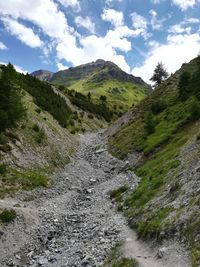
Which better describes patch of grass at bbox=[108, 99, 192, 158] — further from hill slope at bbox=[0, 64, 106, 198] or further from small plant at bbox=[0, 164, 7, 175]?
small plant at bbox=[0, 164, 7, 175]

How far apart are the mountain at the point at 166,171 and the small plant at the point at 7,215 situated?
9919mm

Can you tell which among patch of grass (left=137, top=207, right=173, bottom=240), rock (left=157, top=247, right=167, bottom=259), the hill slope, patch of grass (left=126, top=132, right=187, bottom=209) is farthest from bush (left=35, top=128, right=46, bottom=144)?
rock (left=157, top=247, right=167, bottom=259)

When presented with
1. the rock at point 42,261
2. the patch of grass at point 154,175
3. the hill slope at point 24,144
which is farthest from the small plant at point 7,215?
the patch of grass at point 154,175

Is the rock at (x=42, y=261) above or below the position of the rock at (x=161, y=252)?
above

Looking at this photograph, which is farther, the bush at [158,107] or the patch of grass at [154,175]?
the bush at [158,107]

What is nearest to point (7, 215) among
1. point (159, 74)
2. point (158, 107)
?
point (158, 107)

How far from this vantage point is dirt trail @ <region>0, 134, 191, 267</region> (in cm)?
2320

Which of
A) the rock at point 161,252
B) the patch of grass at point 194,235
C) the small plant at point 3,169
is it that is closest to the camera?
the patch of grass at point 194,235

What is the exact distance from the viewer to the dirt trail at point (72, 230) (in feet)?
76.1

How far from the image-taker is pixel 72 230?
29.2 m

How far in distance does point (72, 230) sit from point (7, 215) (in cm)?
561

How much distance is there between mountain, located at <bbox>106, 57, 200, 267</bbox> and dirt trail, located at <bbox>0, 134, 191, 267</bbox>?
1.13 meters

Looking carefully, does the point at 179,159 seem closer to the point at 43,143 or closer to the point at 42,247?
the point at 42,247

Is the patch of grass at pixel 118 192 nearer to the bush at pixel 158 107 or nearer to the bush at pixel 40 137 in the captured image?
the bush at pixel 40 137
